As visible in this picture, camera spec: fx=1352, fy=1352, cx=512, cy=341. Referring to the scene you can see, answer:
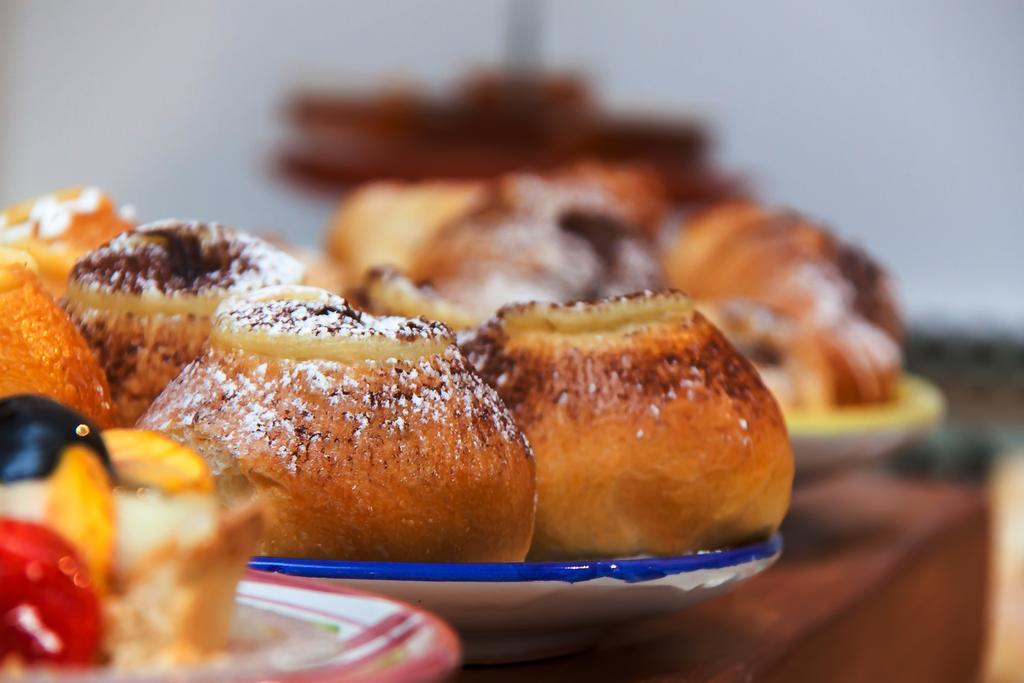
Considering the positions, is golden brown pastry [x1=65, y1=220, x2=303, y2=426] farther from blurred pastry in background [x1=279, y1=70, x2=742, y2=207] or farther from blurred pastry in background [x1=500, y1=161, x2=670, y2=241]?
blurred pastry in background [x1=279, y1=70, x2=742, y2=207]

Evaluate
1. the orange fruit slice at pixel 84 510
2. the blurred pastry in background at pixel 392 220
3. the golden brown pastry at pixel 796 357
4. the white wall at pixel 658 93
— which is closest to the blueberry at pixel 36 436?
the orange fruit slice at pixel 84 510

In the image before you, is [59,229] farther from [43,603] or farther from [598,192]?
[598,192]

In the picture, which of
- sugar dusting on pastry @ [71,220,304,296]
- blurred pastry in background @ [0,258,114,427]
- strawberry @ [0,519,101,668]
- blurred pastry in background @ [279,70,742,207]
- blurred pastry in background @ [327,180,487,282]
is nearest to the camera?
strawberry @ [0,519,101,668]

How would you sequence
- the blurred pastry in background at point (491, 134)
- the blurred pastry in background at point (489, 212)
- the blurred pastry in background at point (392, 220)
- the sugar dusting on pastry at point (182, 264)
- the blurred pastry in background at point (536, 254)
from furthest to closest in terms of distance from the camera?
the blurred pastry in background at point (491, 134)
the blurred pastry in background at point (392, 220)
the blurred pastry in background at point (489, 212)
the blurred pastry in background at point (536, 254)
the sugar dusting on pastry at point (182, 264)

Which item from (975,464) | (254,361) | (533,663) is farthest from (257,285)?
(975,464)

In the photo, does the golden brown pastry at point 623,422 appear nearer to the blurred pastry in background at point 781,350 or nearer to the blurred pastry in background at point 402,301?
the blurred pastry in background at point 402,301

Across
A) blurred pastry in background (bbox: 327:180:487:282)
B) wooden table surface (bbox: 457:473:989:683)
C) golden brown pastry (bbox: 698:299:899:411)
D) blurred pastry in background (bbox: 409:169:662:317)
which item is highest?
blurred pastry in background (bbox: 409:169:662:317)

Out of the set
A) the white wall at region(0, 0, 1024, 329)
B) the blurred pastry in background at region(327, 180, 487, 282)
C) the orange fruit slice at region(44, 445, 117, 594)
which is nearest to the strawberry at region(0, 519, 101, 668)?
the orange fruit slice at region(44, 445, 117, 594)
